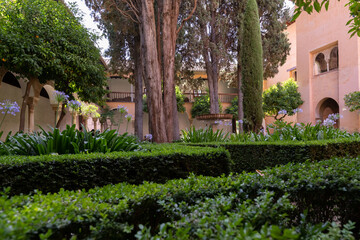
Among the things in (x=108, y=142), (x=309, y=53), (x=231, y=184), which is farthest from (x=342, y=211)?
(x=309, y=53)

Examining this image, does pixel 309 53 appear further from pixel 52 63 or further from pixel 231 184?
pixel 231 184

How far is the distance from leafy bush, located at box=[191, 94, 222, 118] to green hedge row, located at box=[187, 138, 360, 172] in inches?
652

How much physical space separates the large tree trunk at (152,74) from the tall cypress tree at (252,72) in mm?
3974

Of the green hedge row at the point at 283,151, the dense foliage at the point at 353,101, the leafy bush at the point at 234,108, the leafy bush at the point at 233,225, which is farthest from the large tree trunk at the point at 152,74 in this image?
the leafy bush at the point at 234,108

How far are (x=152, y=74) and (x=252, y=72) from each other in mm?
4910

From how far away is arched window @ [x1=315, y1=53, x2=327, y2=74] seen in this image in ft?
59.4

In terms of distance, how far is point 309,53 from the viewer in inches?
713

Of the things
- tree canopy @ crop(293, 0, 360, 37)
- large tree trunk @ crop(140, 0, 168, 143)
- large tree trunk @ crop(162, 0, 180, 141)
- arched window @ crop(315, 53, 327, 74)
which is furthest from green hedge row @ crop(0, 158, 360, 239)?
arched window @ crop(315, 53, 327, 74)

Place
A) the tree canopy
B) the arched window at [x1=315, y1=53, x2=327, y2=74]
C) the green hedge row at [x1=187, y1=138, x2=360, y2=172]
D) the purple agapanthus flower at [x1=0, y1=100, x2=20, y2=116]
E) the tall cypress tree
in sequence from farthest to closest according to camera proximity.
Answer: the arched window at [x1=315, y1=53, x2=327, y2=74], the tall cypress tree, the purple agapanthus flower at [x1=0, y1=100, x2=20, y2=116], the green hedge row at [x1=187, y1=138, x2=360, y2=172], the tree canopy

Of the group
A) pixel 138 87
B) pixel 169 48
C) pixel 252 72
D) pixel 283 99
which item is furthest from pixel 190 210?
pixel 283 99

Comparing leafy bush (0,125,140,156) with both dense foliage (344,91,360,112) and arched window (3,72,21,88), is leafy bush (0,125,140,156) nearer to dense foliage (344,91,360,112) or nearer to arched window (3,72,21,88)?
arched window (3,72,21,88)

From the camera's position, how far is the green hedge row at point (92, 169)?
257cm

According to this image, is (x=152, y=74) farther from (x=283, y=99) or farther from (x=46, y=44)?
(x=283, y=99)

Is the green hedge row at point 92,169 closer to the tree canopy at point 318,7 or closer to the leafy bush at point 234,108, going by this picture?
the tree canopy at point 318,7
